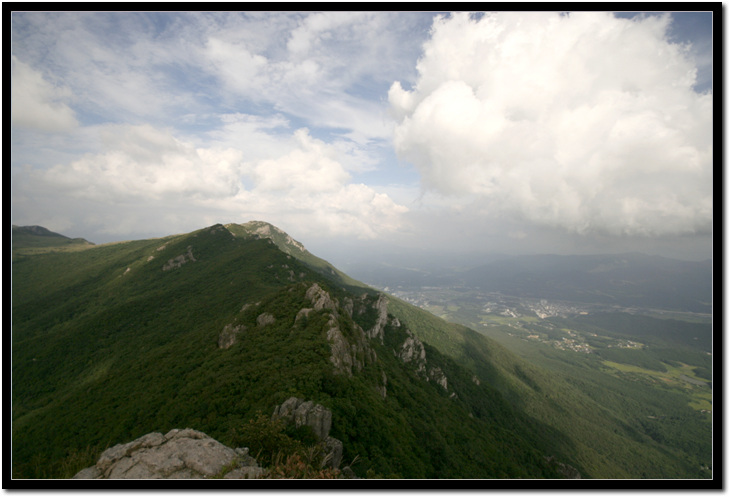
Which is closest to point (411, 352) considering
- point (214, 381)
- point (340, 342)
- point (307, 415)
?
point (340, 342)

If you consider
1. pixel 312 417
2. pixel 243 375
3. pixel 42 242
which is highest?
pixel 42 242

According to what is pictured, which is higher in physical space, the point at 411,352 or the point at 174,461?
the point at 174,461

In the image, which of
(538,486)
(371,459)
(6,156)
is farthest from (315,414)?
(6,156)

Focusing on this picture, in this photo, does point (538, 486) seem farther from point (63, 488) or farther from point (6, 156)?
point (6, 156)

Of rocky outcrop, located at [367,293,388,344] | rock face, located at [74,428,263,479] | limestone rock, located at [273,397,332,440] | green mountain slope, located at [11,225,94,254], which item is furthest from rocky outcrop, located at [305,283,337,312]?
green mountain slope, located at [11,225,94,254]

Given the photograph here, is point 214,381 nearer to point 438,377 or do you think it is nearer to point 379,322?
point 379,322

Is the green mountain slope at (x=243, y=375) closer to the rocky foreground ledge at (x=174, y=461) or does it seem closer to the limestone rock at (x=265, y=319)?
the limestone rock at (x=265, y=319)

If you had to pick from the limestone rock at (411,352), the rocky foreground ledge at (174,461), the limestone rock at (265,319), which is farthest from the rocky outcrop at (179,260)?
the rocky foreground ledge at (174,461)
